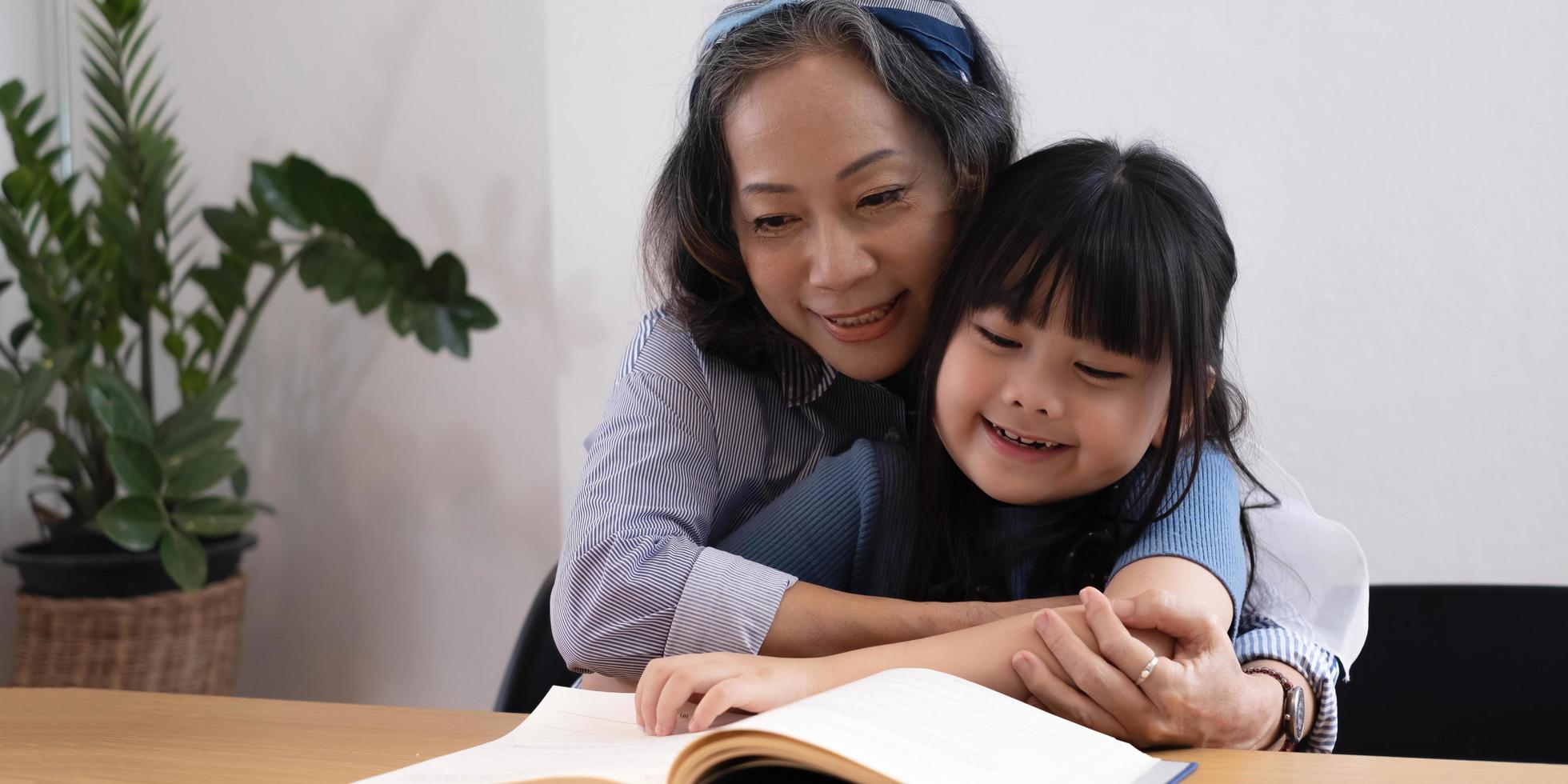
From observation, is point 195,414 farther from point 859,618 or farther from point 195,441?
point 859,618

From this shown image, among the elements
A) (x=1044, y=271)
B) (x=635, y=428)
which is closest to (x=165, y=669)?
(x=635, y=428)

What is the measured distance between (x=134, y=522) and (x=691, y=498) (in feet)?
4.77

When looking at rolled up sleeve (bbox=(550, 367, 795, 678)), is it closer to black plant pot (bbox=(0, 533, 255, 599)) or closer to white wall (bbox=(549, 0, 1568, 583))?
white wall (bbox=(549, 0, 1568, 583))

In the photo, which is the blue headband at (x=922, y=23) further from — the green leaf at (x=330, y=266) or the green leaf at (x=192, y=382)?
the green leaf at (x=192, y=382)

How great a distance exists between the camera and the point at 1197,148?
78.4 inches

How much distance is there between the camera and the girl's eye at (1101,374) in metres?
1.00

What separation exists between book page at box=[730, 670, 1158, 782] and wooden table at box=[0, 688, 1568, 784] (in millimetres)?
71

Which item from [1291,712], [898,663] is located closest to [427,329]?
[898,663]

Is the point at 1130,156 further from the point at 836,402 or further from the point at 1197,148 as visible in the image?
the point at 1197,148

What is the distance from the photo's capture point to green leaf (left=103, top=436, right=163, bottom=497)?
2.17m

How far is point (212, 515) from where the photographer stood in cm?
230

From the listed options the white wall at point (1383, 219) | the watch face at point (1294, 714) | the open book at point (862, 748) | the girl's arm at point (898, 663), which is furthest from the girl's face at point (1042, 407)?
the white wall at point (1383, 219)

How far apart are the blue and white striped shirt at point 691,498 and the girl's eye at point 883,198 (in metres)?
0.20

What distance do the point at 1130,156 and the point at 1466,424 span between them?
1119mm
